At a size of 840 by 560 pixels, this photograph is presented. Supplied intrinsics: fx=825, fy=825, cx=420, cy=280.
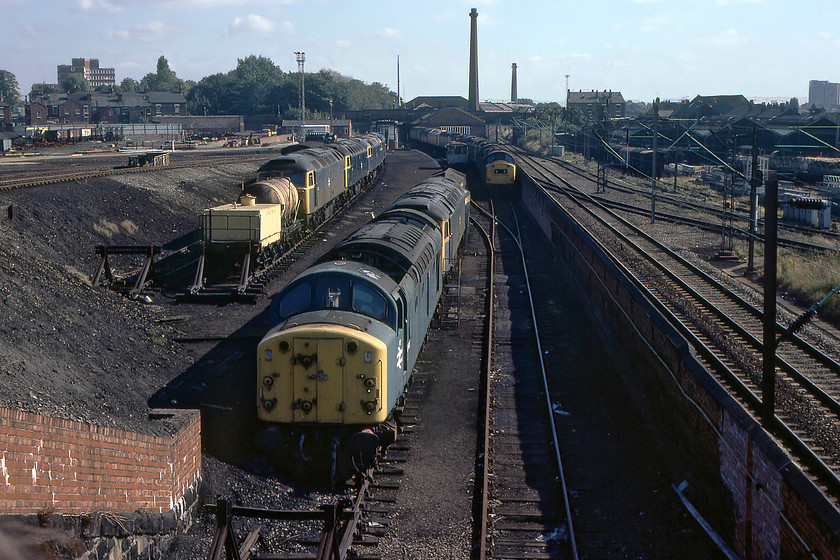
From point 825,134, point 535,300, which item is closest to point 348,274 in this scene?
point 535,300

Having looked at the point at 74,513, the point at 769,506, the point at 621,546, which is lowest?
the point at 621,546

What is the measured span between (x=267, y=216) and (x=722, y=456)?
18.5 metres

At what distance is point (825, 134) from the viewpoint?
220 feet

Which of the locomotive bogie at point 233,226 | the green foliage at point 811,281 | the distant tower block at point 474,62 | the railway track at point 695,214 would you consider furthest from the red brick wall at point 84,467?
the distant tower block at point 474,62

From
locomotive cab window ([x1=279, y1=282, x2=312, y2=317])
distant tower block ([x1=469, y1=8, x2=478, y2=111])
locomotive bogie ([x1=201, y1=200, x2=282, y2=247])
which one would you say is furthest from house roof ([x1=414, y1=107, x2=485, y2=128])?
locomotive cab window ([x1=279, y1=282, x2=312, y2=317])

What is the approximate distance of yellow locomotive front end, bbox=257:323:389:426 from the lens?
1215 cm

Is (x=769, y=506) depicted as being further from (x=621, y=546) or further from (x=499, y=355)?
(x=499, y=355)

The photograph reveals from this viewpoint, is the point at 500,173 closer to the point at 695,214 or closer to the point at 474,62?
the point at 695,214

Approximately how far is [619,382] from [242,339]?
28.9 ft

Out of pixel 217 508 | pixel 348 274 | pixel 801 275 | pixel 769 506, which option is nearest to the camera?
pixel 217 508

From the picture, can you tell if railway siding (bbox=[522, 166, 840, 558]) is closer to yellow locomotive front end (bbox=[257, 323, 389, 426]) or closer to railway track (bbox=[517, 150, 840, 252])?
yellow locomotive front end (bbox=[257, 323, 389, 426])

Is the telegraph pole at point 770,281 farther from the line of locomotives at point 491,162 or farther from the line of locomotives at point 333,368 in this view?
the line of locomotives at point 491,162

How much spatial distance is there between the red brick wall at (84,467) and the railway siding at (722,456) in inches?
284

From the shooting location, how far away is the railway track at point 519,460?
36.0 feet
